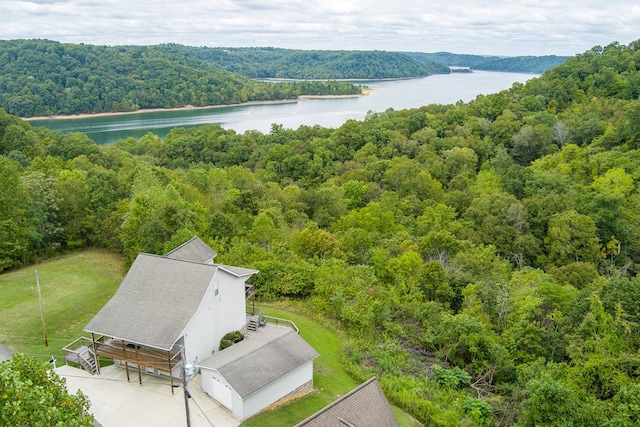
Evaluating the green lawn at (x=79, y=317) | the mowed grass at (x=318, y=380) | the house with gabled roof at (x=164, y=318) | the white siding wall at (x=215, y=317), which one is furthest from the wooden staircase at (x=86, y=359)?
the mowed grass at (x=318, y=380)

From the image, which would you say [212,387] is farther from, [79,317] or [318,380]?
→ [79,317]

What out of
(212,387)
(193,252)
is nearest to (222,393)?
(212,387)

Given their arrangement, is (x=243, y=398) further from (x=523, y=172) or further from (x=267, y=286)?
(x=523, y=172)

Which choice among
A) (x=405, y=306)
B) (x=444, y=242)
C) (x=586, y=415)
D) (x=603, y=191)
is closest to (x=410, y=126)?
(x=603, y=191)

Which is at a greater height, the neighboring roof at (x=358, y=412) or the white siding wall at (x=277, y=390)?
the neighboring roof at (x=358, y=412)

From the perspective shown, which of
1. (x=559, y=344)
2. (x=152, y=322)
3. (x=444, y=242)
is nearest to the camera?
(x=152, y=322)

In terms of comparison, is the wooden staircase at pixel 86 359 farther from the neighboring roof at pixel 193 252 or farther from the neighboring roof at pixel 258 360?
the neighboring roof at pixel 193 252

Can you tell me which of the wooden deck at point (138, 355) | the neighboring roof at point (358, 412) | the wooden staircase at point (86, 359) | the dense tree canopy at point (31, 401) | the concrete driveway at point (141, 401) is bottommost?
the concrete driveway at point (141, 401)
